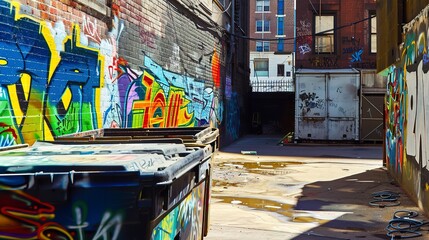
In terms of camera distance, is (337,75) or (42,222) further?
(337,75)

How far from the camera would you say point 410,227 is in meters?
6.99

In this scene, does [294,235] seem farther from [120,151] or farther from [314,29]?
[314,29]

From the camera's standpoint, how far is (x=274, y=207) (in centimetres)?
891

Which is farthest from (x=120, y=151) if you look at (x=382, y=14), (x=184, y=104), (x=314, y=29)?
(x=314, y=29)

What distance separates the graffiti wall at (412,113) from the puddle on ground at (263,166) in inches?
121

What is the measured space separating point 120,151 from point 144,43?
261 inches

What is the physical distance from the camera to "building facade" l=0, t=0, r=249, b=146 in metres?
5.51

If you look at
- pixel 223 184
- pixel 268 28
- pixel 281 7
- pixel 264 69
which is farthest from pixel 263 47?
pixel 223 184

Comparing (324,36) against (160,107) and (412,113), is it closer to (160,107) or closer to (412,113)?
(160,107)

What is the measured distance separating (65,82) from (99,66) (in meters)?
1.22

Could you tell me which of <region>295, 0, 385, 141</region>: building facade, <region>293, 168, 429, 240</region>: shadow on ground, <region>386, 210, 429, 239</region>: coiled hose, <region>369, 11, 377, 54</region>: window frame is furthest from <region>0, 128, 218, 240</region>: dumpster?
<region>369, 11, 377, 54</region>: window frame

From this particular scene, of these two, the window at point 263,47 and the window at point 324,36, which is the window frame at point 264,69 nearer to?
the window at point 263,47

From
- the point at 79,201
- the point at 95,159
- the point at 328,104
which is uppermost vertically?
the point at 328,104

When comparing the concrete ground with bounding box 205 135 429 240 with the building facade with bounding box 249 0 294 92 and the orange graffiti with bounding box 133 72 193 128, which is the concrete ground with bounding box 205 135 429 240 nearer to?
the orange graffiti with bounding box 133 72 193 128
